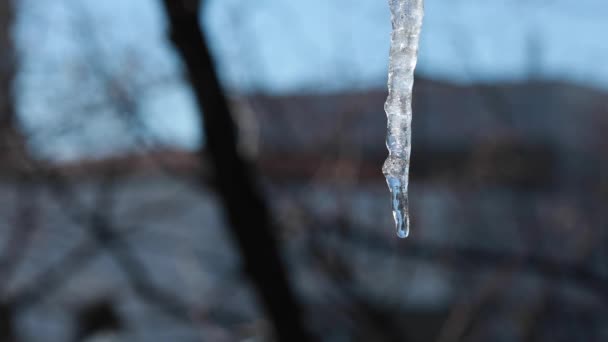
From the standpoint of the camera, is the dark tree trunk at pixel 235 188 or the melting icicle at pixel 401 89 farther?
the dark tree trunk at pixel 235 188

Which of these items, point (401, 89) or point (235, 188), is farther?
point (235, 188)

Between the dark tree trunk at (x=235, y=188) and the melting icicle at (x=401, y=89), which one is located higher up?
the dark tree trunk at (x=235, y=188)

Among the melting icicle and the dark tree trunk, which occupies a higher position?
the dark tree trunk

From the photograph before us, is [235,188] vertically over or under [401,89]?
over

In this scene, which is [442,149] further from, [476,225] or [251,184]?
[251,184]

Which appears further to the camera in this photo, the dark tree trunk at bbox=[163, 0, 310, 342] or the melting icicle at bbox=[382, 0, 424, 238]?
the dark tree trunk at bbox=[163, 0, 310, 342]
